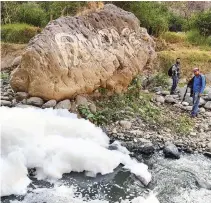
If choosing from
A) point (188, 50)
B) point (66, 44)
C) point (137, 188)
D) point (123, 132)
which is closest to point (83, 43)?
point (66, 44)

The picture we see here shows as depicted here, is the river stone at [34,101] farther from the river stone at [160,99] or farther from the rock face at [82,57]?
the river stone at [160,99]

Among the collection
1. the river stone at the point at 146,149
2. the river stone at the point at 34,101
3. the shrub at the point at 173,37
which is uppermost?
the shrub at the point at 173,37

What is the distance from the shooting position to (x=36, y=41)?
8.59m

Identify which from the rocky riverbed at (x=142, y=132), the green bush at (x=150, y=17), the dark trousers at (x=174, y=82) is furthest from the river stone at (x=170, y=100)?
the green bush at (x=150, y=17)

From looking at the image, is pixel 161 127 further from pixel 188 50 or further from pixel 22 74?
pixel 188 50

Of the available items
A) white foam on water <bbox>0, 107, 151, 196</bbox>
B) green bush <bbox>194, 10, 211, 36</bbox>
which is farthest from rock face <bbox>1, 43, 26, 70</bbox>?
green bush <bbox>194, 10, 211, 36</bbox>

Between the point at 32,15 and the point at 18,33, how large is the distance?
126 centimetres

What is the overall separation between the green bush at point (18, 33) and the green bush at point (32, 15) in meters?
0.77

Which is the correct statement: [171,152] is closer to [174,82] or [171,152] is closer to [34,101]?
[34,101]

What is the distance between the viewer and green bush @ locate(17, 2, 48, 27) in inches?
546

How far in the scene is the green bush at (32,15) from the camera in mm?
13867

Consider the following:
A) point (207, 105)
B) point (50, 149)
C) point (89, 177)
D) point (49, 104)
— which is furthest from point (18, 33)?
point (89, 177)

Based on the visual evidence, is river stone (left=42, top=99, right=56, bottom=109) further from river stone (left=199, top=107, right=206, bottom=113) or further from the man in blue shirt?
river stone (left=199, top=107, right=206, bottom=113)

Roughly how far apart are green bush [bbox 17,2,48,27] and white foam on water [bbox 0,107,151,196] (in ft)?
20.3
